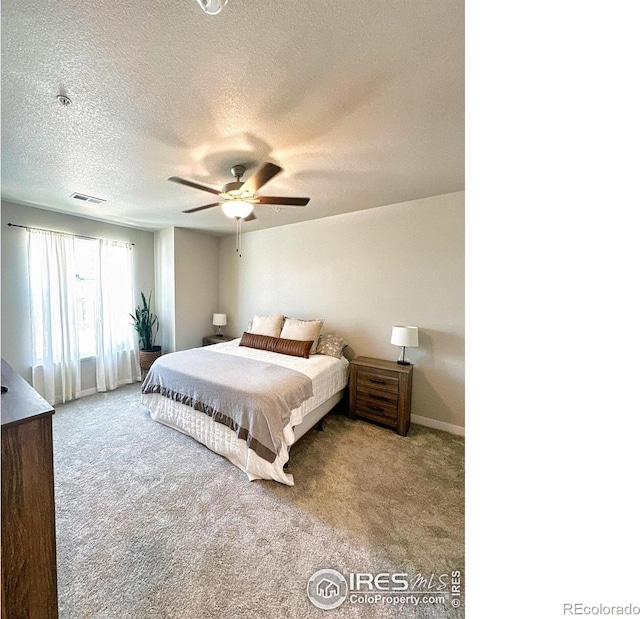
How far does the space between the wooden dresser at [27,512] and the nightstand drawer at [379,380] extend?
2.46 m

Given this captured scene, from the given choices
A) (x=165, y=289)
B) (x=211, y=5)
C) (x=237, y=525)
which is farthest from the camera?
(x=165, y=289)

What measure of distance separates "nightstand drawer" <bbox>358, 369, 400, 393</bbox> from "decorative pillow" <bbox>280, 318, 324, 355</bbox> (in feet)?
2.36

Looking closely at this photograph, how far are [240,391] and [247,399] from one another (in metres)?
0.10

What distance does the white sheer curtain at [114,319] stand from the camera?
3.64m

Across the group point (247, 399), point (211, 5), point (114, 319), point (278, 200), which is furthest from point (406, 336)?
point (114, 319)

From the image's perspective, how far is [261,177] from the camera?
181 cm

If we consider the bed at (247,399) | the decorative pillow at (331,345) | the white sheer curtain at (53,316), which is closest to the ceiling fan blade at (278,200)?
the bed at (247,399)

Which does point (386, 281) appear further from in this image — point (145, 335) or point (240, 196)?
point (145, 335)

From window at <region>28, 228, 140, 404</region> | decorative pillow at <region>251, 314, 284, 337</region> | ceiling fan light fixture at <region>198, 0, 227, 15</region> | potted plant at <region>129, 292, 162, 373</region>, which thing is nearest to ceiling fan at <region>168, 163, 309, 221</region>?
ceiling fan light fixture at <region>198, 0, 227, 15</region>

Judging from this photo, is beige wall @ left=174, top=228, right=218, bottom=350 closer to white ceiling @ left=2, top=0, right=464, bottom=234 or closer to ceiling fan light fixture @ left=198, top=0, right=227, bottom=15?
white ceiling @ left=2, top=0, right=464, bottom=234

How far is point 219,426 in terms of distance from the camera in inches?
87.1

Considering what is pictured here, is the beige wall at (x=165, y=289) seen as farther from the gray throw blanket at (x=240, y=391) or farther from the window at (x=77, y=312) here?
the gray throw blanket at (x=240, y=391)

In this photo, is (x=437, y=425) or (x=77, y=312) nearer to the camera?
(x=437, y=425)
